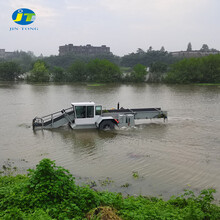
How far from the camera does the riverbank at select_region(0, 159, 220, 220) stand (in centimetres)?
641

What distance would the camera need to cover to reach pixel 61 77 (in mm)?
70500

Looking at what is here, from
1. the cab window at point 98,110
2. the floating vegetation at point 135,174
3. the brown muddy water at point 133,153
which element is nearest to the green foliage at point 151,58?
the brown muddy water at point 133,153

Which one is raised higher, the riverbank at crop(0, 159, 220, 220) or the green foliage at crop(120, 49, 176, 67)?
the green foliage at crop(120, 49, 176, 67)

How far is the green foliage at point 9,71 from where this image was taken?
7113 centimetres

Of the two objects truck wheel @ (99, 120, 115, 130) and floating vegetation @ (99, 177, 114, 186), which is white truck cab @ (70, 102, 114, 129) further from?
floating vegetation @ (99, 177, 114, 186)

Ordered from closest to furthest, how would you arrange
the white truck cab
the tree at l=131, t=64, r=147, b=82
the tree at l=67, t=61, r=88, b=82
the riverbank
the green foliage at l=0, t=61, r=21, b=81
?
the riverbank, the white truck cab, the tree at l=131, t=64, r=147, b=82, the tree at l=67, t=61, r=88, b=82, the green foliage at l=0, t=61, r=21, b=81

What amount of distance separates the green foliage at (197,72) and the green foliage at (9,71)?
43.0 m

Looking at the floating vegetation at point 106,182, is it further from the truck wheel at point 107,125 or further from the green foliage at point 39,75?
the green foliage at point 39,75

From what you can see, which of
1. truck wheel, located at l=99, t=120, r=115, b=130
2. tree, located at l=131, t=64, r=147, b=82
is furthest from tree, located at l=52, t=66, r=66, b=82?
truck wheel, located at l=99, t=120, r=115, b=130

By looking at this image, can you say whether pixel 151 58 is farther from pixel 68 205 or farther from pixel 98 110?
pixel 68 205

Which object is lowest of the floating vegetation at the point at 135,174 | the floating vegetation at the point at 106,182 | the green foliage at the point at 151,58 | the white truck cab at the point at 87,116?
the floating vegetation at the point at 106,182

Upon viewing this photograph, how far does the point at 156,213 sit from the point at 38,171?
356 cm

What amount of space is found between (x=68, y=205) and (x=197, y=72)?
198ft

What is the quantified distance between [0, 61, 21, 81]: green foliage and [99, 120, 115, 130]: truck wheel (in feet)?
200
